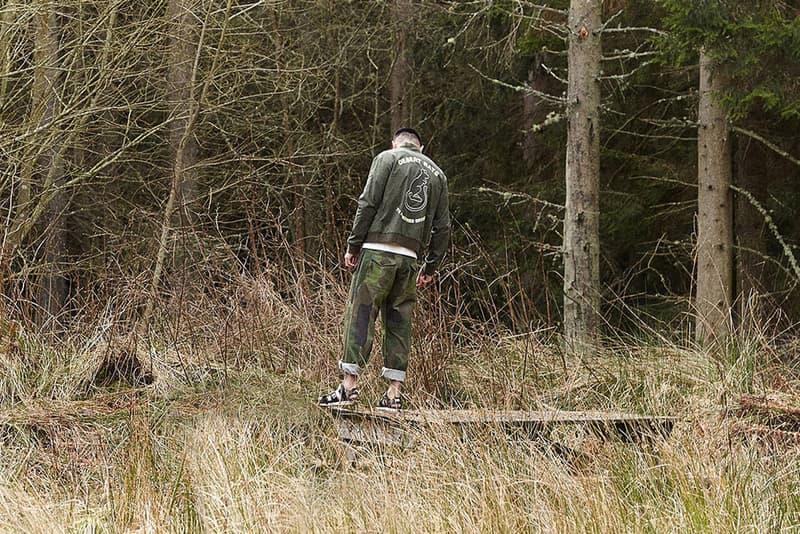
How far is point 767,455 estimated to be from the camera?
18.4ft

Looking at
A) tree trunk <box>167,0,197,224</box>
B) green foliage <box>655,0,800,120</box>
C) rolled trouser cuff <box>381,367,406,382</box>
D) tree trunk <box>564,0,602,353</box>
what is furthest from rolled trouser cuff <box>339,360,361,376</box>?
tree trunk <box>167,0,197,224</box>

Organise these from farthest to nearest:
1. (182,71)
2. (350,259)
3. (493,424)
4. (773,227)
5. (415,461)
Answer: (182,71)
(773,227)
(350,259)
(493,424)
(415,461)

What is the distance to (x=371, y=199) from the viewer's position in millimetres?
6609

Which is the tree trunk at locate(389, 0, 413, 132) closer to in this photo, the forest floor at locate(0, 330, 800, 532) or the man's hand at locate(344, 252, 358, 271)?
the forest floor at locate(0, 330, 800, 532)

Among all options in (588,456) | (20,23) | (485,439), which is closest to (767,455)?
(588,456)

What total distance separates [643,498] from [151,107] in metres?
7.99

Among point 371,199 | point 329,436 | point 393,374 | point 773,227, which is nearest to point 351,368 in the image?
point 393,374

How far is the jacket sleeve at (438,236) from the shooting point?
6957 mm

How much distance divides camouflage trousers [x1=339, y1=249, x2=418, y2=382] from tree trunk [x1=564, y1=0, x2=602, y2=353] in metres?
4.06

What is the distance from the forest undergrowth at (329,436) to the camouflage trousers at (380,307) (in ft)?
1.22

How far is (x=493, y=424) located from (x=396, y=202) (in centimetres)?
150

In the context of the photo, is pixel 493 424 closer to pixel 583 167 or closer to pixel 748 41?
pixel 748 41

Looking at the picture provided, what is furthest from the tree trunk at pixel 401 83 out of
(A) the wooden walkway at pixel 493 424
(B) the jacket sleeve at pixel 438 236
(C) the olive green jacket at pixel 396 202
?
(A) the wooden walkway at pixel 493 424

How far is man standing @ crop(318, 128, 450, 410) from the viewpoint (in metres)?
6.63
